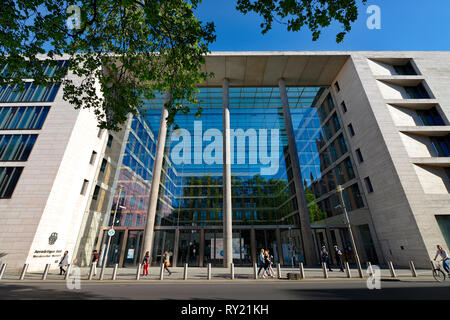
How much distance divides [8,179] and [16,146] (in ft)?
11.0

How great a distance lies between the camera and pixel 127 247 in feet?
66.6

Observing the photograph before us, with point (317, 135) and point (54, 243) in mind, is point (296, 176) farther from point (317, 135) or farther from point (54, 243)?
point (54, 243)

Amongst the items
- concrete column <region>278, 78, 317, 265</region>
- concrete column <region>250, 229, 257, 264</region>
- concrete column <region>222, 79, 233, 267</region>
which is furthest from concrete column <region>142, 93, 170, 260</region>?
concrete column <region>278, 78, 317, 265</region>

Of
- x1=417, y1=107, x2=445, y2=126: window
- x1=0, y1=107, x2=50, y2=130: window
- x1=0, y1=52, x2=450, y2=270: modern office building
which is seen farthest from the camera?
x1=417, y1=107, x2=445, y2=126: window

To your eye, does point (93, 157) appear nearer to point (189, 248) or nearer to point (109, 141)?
point (109, 141)

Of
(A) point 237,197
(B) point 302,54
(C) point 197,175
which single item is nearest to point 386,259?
(A) point 237,197

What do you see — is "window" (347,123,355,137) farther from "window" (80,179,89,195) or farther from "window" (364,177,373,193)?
"window" (80,179,89,195)

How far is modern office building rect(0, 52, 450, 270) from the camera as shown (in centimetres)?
1680

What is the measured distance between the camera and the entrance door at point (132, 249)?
2005 centimetres

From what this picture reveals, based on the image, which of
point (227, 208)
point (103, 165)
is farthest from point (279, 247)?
point (103, 165)

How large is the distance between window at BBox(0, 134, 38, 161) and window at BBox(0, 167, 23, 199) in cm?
109

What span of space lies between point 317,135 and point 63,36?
29599 millimetres

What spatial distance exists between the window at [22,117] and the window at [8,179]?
448 centimetres

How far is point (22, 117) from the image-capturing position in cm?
1986
